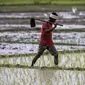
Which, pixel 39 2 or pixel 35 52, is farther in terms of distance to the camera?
pixel 39 2

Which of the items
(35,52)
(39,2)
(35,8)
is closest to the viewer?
(35,52)

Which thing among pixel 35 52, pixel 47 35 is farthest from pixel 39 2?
pixel 47 35

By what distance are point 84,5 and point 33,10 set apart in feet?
9.30

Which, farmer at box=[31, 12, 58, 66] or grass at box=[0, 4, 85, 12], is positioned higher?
farmer at box=[31, 12, 58, 66]

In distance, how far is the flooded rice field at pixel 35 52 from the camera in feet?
24.3

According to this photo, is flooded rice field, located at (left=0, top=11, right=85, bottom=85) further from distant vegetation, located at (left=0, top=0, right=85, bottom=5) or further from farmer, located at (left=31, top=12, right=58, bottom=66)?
distant vegetation, located at (left=0, top=0, right=85, bottom=5)

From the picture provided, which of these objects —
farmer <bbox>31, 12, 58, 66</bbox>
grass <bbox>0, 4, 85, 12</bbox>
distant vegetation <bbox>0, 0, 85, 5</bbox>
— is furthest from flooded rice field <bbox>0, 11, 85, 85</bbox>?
distant vegetation <bbox>0, 0, 85, 5</bbox>

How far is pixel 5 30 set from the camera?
15.2 meters

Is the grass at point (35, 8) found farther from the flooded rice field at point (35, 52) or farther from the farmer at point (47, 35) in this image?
the farmer at point (47, 35)

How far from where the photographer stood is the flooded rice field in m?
7.41

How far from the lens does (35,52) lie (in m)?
10.6

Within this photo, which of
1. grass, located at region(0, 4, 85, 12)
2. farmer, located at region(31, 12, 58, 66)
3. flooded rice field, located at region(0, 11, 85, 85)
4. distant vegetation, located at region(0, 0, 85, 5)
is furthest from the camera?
distant vegetation, located at region(0, 0, 85, 5)

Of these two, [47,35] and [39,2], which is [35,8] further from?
[47,35]

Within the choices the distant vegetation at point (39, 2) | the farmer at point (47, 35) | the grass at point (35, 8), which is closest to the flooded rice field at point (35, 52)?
the farmer at point (47, 35)
